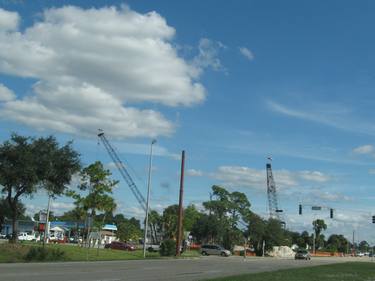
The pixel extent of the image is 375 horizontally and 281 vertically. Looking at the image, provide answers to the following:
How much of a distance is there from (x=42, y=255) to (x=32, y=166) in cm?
861

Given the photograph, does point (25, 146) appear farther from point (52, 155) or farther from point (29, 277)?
point (29, 277)

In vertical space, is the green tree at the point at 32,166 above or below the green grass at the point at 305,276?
above

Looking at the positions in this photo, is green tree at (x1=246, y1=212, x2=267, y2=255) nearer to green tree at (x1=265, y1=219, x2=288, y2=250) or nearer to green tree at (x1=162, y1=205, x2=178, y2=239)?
green tree at (x1=265, y1=219, x2=288, y2=250)

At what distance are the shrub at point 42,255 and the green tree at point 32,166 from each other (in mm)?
5814

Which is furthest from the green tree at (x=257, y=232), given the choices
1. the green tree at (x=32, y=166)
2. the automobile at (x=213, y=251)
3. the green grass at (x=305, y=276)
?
the green grass at (x=305, y=276)

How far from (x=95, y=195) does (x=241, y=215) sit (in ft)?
292

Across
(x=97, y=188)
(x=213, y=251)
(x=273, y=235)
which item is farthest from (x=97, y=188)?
(x=273, y=235)

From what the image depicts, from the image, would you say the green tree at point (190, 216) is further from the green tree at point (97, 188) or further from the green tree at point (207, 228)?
the green tree at point (97, 188)

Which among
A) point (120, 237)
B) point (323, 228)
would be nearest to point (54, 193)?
point (120, 237)

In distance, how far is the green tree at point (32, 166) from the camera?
152 ft

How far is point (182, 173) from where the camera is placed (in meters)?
67.7

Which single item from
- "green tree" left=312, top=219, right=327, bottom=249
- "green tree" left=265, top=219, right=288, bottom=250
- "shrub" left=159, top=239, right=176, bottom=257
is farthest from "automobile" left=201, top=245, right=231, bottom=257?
"green tree" left=312, top=219, right=327, bottom=249

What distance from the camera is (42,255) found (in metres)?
40.4

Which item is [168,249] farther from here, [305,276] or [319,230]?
[319,230]
